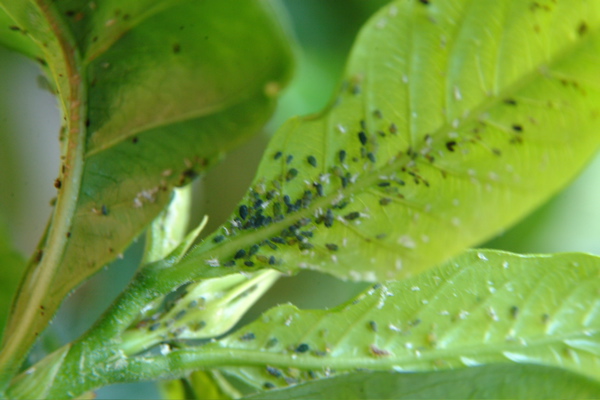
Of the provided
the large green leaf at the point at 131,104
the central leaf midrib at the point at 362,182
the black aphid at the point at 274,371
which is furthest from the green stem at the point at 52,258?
the black aphid at the point at 274,371

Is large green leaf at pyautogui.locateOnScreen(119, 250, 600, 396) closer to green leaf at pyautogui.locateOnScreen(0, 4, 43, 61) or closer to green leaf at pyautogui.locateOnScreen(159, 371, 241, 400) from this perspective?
green leaf at pyautogui.locateOnScreen(159, 371, 241, 400)

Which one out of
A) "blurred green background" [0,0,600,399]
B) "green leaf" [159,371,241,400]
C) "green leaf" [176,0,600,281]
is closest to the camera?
"green leaf" [176,0,600,281]

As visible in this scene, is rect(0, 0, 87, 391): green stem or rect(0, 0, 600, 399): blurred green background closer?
rect(0, 0, 87, 391): green stem

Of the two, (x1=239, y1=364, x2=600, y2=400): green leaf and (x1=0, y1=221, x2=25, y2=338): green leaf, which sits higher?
(x1=0, y1=221, x2=25, y2=338): green leaf

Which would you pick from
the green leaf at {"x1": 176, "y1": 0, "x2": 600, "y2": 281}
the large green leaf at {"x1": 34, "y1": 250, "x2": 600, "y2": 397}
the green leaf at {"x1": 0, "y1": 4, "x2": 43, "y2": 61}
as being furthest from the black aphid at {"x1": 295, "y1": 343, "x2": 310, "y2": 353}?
the green leaf at {"x1": 0, "y1": 4, "x2": 43, "y2": 61}

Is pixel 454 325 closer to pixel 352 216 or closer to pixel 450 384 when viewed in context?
pixel 450 384

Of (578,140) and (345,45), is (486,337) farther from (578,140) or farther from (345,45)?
(345,45)

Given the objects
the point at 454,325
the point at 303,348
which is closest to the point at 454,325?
the point at 454,325
